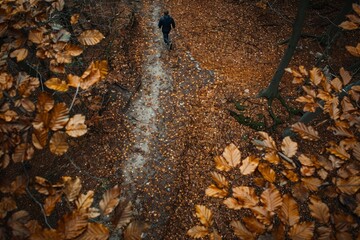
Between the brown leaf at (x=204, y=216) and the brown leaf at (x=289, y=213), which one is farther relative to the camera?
the brown leaf at (x=204, y=216)


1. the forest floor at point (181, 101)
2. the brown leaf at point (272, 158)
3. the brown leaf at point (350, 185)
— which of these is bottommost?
the forest floor at point (181, 101)

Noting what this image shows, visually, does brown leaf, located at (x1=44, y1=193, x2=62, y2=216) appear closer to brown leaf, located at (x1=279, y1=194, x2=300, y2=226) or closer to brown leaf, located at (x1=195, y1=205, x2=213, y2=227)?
brown leaf, located at (x1=195, y1=205, x2=213, y2=227)

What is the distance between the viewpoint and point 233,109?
7496 mm

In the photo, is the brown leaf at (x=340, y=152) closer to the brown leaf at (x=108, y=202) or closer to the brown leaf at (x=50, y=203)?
the brown leaf at (x=108, y=202)

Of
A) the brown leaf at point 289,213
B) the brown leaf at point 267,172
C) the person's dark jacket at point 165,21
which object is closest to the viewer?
the brown leaf at point 289,213

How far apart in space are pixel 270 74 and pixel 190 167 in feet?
15.4

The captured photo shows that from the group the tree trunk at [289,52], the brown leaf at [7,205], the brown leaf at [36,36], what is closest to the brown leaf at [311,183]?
the brown leaf at [7,205]

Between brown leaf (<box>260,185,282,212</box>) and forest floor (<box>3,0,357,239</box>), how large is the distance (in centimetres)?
403

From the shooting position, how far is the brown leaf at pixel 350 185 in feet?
6.45

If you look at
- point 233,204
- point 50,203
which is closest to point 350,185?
point 233,204

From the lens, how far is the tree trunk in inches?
212

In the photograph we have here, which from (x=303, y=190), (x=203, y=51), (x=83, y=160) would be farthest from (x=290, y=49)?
(x=83, y=160)

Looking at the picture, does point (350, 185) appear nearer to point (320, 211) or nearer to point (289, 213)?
point (320, 211)

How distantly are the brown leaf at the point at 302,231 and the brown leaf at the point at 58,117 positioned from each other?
6.76ft
